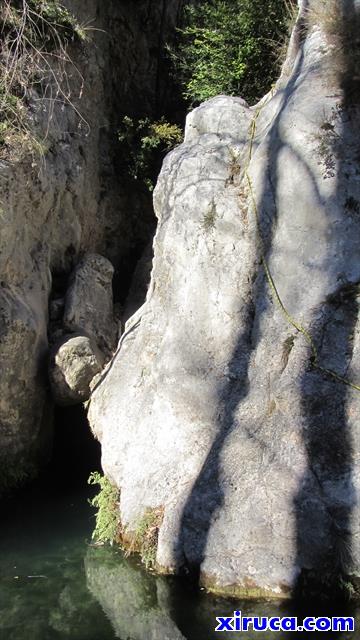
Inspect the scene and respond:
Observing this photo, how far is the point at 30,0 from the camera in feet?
31.8

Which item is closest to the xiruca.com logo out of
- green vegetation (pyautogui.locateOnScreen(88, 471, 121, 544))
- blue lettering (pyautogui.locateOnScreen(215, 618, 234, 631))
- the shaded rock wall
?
blue lettering (pyautogui.locateOnScreen(215, 618, 234, 631))

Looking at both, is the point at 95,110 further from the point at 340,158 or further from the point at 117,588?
the point at 117,588

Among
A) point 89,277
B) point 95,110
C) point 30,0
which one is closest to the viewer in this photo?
point 30,0

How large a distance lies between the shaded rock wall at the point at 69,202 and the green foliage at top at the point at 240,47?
2021 mm

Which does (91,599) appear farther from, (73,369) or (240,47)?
(240,47)

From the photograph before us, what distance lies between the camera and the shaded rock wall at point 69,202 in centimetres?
952

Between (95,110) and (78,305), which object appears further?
(95,110)

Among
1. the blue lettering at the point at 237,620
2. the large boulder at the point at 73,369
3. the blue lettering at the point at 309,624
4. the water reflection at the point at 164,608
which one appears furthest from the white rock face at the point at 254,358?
the large boulder at the point at 73,369

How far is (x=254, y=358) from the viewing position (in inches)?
275

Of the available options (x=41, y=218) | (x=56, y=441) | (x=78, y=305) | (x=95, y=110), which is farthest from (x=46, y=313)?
(x=95, y=110)

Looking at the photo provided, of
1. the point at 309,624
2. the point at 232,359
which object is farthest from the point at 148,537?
the point at 232,359

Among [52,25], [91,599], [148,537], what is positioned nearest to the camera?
[91,599]

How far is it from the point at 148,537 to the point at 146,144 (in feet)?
25.8

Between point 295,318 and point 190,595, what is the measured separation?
2.84 metres
